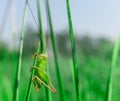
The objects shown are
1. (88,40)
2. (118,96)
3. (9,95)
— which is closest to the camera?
(9,95)

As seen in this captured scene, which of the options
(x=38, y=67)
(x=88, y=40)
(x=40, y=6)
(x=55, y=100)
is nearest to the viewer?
(x=38, y=67)

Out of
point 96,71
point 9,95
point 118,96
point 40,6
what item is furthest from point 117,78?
point 40,6

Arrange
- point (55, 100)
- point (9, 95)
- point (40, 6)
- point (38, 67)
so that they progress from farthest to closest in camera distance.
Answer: point (55, 100)
point (9, 95)
point (40, 6)
point (38, 67)

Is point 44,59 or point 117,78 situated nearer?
point 44,59

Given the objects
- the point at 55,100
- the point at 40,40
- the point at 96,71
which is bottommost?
the point at 55,100

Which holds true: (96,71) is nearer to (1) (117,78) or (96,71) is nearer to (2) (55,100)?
(2) (55,100)

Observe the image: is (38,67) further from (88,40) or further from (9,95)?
(88,40)

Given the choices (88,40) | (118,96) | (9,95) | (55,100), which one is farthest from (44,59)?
(88,40)

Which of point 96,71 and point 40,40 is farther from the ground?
point 40,40

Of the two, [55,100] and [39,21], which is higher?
[39,21]
